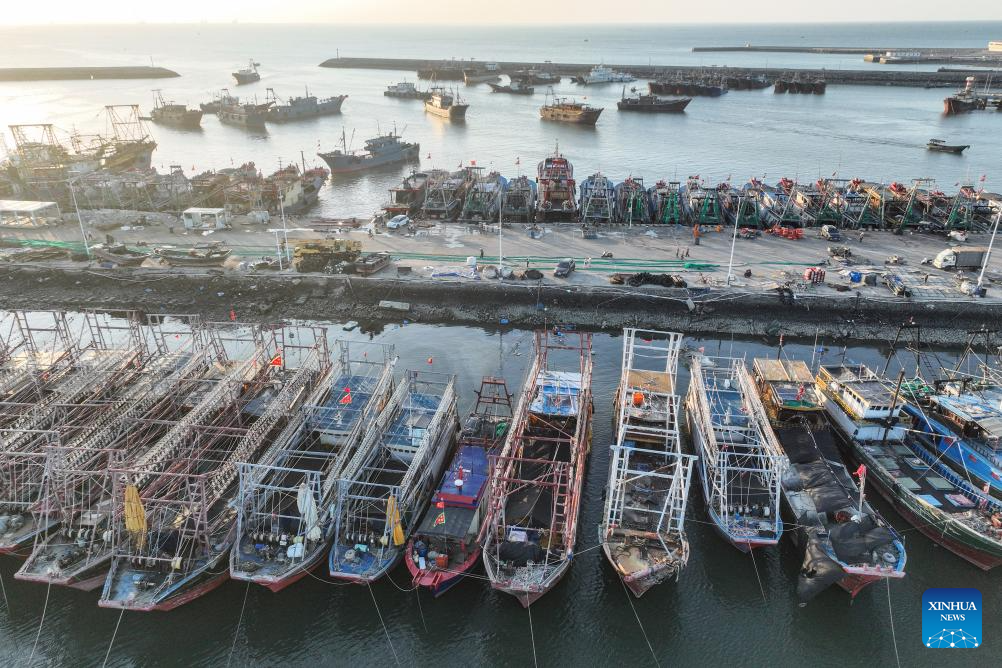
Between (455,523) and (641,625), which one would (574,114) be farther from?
(641,625)

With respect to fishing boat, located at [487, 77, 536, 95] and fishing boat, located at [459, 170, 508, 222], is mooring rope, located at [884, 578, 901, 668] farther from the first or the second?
fishing boat, located at [487, 77, 536, 95]

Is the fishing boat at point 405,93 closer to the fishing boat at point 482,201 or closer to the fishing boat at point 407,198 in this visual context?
the fishing boat at point 407,198

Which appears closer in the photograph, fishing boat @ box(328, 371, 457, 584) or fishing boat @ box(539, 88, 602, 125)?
fishing boat @ box(328, 371, 457, 584)

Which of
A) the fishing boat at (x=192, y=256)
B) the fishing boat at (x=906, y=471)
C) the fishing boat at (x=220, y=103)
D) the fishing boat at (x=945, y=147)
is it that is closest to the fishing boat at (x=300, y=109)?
the fishing boat at (x=220, y=103)

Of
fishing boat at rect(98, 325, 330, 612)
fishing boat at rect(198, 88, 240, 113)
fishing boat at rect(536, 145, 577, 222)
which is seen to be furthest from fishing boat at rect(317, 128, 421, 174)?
fishing boat at rect(98, 325, 330, 612)

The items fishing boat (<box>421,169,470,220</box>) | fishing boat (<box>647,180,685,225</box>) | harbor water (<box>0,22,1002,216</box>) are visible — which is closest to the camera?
fishing boat (<box>647,180,685,225</box>)

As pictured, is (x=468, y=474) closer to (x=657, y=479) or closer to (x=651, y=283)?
(x=657, y=479)

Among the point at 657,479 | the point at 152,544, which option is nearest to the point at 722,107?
the point at 657,479

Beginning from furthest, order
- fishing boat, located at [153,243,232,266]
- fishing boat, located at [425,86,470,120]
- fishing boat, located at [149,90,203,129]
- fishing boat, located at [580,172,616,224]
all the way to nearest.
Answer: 1. fishing boat, located at [425,86,470,120]
2. fishing boat, located at [149,90,203,129]
3. fishing boat, located at [580,172,616,224]
4. fishing boat, located at [153,243,232,266]
